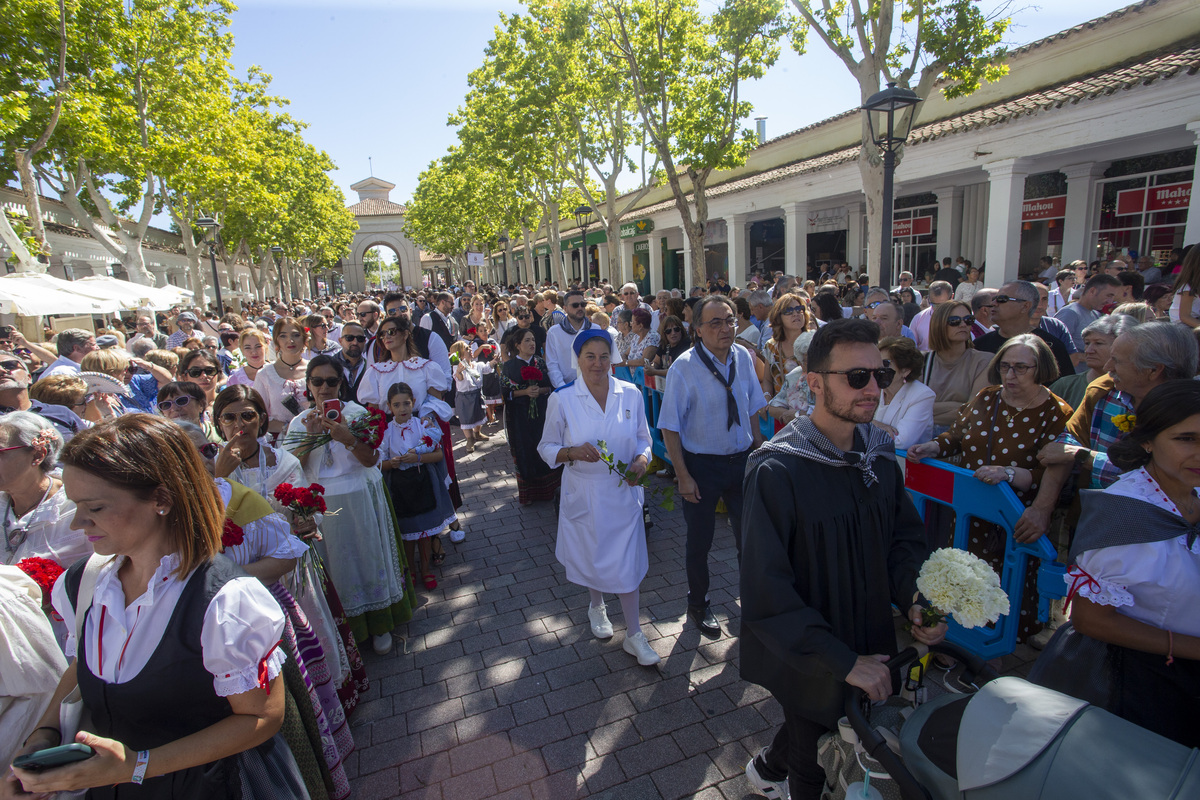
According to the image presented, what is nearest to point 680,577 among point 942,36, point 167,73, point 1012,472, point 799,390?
point 799,390

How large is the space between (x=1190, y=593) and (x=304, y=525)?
362 cm

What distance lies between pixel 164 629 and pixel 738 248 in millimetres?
21628

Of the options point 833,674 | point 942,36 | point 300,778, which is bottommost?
point 300,778

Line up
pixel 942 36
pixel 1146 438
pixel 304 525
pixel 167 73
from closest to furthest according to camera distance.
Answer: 1. pixel 1146 438
2. pixel 304 525
3. pixel 942 36
4. pixel 167 73

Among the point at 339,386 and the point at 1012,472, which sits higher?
the point at 339,386

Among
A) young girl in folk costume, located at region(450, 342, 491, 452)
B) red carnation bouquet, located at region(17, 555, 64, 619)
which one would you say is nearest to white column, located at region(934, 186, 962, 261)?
young girl in folk costume, located at region(450, 342, 491, 452)

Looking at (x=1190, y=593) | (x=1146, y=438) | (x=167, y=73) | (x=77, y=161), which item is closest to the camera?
(x=1190, y=593)

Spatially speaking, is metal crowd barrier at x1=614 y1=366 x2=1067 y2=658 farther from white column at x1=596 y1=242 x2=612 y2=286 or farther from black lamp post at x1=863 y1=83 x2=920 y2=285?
white column at x1=596 y1=242 x2=612 y2=286

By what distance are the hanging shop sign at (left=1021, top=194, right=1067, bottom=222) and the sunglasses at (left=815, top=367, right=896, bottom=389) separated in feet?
47.9

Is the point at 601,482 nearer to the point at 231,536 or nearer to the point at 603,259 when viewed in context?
the point at 231,536

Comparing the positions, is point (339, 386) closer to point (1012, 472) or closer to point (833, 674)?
point (833, 674)

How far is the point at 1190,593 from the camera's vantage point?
1.90 meters

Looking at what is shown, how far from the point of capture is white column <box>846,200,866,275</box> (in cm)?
1873

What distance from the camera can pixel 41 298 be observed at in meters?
10.5
